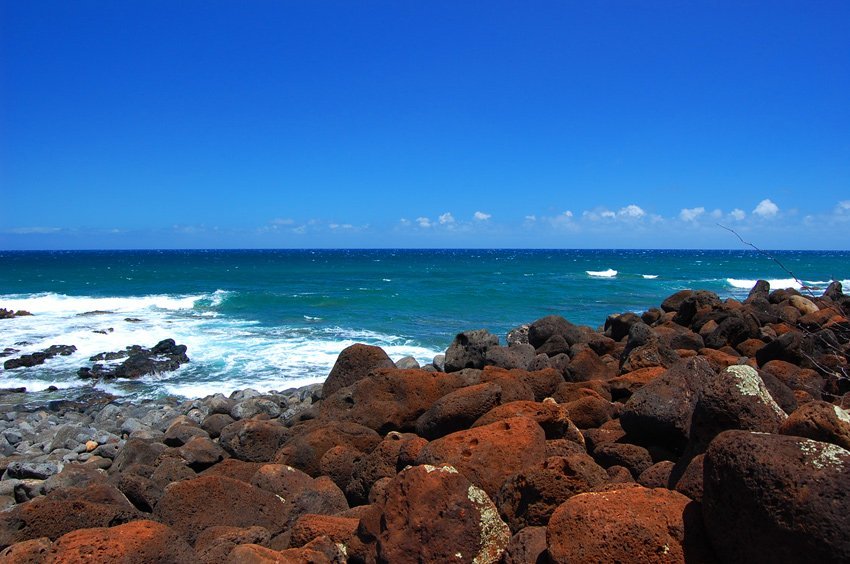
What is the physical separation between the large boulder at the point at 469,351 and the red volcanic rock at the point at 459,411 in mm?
4129

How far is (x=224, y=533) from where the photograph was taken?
179 inches

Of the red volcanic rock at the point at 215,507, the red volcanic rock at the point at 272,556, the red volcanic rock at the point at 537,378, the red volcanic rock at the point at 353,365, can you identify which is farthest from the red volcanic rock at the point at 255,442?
the red volcanic rock at the point at 272,556

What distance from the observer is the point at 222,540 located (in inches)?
169

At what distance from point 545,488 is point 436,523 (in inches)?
30.6

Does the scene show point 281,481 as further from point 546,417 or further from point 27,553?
point 546,417

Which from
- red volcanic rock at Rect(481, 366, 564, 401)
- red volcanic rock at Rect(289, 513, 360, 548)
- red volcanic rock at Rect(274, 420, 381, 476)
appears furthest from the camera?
red volcanic rock at Rect(481, 366, 564, 401)

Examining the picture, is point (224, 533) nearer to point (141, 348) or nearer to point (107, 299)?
point (141, 348)

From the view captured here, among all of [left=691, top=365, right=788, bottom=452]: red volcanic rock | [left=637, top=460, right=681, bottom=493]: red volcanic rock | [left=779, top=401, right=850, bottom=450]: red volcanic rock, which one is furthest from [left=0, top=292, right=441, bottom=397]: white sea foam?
[left=779, top=401, right=850, bottom=450]: red volcanic rock

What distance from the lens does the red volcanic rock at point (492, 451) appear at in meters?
4.85

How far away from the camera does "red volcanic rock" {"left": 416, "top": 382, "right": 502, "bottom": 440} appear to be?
21.3 feet

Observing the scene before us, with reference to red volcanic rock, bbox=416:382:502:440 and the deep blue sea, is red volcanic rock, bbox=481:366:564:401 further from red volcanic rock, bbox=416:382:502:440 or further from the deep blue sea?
the deep blue sea

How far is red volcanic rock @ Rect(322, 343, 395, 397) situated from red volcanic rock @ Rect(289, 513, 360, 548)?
4.99 meters

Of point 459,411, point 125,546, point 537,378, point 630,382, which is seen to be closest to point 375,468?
point 459,411

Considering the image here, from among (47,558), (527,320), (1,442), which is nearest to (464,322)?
(527,320)
